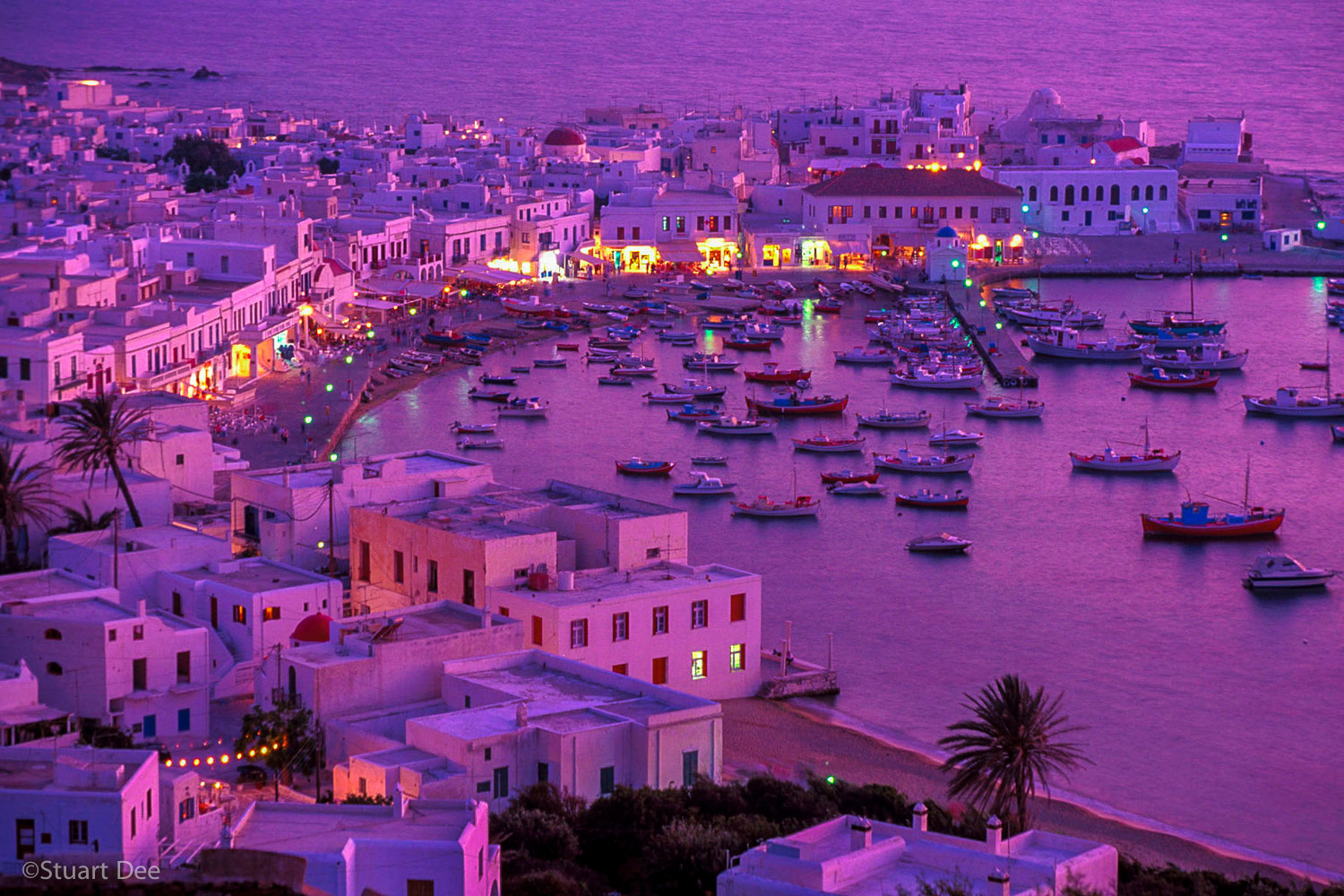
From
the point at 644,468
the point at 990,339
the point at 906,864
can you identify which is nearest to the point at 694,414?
the point at 644,468

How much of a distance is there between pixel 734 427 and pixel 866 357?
715 centimetres

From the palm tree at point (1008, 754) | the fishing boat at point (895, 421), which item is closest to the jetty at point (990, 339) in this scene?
the fishing boat at point (895, 421)

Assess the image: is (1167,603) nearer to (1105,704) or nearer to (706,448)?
(1105,704)

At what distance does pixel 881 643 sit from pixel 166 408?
10.0 m

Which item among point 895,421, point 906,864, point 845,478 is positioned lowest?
point 845,478

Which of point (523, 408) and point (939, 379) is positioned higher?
point (939, 379)

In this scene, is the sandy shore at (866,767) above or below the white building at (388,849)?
below

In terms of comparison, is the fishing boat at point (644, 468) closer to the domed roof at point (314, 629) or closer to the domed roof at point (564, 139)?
the domed roof at point (314, 629)

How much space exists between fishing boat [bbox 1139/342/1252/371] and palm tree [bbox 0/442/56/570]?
2654 centimetres

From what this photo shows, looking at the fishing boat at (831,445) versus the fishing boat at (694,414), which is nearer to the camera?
the fishing boat at (831,445)

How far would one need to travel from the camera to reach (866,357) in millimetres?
47281

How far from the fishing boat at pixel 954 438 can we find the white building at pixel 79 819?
25.1m

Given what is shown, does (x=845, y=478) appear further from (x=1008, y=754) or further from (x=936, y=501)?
(x=1008, y=754)

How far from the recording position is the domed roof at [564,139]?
6894cm
